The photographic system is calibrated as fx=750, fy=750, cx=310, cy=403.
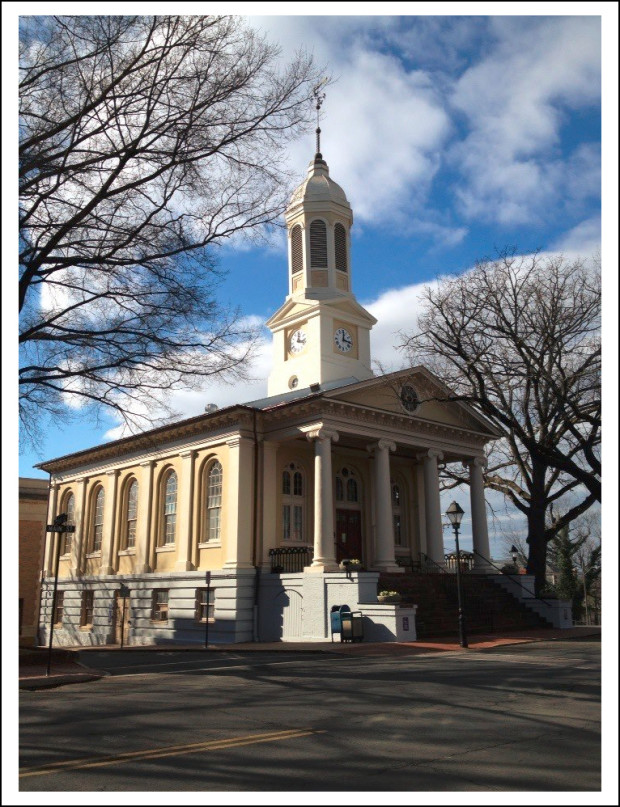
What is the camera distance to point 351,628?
2100cm

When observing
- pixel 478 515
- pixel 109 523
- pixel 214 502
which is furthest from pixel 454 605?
pixel 109 523

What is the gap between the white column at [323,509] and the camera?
23703 mm

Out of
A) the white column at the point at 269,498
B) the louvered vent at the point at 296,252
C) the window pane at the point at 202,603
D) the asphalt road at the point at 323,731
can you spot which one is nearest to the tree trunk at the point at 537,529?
the white column at the point at 269,498

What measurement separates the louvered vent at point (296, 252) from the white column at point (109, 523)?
12050 millimetres

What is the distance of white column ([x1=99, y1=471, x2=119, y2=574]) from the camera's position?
31.8 m

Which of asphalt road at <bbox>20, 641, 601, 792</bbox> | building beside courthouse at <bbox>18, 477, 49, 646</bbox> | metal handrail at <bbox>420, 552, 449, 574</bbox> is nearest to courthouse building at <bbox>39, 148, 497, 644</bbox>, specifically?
metal handrail at <bbox>420, 552, 449, 574</bbox>

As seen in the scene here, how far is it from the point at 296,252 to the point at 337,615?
58.2 feet

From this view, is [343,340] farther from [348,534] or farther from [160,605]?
[160,605]

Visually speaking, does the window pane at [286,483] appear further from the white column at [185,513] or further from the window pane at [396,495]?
the window pane at [396,495]

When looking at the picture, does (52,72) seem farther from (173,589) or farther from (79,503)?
(79,503)

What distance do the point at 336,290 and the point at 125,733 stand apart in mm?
26232

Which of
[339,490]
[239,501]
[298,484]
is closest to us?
[239,501]

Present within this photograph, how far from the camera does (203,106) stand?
12.4 metres

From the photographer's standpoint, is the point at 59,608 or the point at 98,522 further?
the point at 59,608
